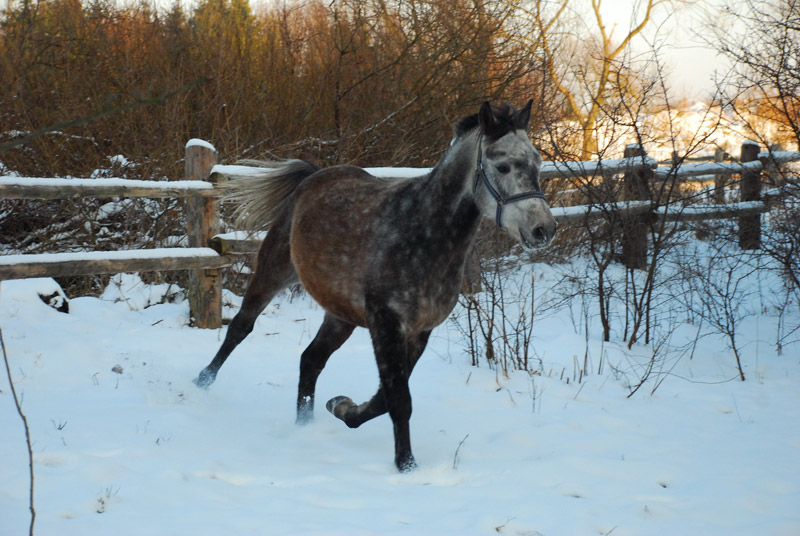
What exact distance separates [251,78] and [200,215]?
2.54 m

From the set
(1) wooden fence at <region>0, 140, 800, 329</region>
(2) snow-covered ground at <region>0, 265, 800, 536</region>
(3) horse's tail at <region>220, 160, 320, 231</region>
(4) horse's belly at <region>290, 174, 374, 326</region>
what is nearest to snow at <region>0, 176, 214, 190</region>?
(1) wooden fence at <region>0, 140, 800, 329</region>

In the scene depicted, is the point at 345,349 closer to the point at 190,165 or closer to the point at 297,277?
the point at 297,277

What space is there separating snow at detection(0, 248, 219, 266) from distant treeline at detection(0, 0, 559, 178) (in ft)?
5.40

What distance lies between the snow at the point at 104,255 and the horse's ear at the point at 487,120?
3.15 metres

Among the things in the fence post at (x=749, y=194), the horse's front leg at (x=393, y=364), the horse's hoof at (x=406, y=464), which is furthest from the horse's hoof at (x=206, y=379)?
the fence post at (x=749, y=194)

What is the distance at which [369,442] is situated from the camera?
3529mm

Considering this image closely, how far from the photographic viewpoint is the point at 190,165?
227 inches

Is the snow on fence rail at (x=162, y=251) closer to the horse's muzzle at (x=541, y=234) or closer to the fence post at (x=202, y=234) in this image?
the fence post at (x=202, y=234)

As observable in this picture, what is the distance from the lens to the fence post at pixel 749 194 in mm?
7514

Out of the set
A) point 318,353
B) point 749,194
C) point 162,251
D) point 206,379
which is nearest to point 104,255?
point 162,251

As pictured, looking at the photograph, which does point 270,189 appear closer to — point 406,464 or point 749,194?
point 406,464

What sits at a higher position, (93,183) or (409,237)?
(93,183)

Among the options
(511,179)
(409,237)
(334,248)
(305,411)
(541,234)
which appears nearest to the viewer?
(541,234)

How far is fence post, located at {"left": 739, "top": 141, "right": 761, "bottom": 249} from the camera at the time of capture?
7514 mm
